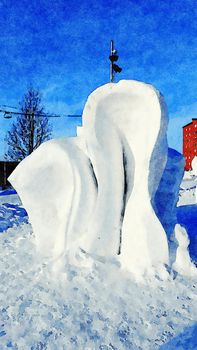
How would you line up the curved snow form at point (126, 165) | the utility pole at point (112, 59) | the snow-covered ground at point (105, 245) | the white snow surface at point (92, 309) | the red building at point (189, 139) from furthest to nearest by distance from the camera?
the red building at point (189, 139) → the utility pole at point (112, 59) → the curved snow form at point (126, 165) → the snow-covered ground at point (105, 245) → the white snow surface at point (92, 309)

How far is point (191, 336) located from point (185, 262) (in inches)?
59.7

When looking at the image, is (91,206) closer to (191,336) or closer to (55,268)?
(55,268)

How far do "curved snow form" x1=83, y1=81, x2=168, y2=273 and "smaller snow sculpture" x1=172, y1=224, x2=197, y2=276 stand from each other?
8.0 inches

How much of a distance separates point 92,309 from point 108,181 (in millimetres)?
2188

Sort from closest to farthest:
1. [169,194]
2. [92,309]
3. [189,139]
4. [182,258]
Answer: [92,309] < [182,258] < [169,194] < [189,139]

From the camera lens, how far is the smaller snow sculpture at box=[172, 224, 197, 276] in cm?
453

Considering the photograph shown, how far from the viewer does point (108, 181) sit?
17.3 feet

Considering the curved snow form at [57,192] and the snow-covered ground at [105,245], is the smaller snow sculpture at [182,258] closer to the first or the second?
the snow-covered ground at [105,245]

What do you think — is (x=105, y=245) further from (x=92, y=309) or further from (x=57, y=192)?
(x=92, y=309)

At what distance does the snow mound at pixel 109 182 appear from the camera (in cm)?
483

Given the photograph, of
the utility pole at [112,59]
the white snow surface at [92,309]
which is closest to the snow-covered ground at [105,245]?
the white snow surface at [92,309]

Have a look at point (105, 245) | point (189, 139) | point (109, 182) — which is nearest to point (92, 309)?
point (105, 245)

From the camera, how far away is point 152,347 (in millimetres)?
2980

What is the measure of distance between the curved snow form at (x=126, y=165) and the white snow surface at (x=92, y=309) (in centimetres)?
46
